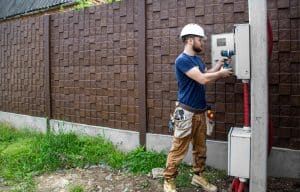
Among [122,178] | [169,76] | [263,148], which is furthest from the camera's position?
[169,76]

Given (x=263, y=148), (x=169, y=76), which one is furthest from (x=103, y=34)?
(x=263, y=148)

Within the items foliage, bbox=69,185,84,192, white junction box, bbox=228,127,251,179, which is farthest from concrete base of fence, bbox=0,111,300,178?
foliage, bbox=69,185,84,192

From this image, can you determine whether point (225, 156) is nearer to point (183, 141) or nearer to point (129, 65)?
point (183, 141)

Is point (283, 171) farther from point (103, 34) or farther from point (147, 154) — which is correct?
point (103, 34)

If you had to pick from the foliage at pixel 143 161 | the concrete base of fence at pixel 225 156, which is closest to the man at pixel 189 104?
the concrete base of fence at pixel 225 156

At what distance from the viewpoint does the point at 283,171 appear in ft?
17.5

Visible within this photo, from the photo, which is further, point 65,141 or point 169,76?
point 65,141

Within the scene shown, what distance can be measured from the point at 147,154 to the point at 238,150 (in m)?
2.27

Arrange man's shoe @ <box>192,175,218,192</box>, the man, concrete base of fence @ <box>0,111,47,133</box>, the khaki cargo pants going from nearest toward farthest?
1. the man
2. the khaki cargo pants
3. man's shoe @ <box>192,175,218,192</box>
4. concrete base of fence @ <box>0,111,47,133</box>

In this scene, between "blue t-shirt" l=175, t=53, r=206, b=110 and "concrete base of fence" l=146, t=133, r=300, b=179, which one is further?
"concrete base of fence" l=146, t=133, r=300, b=179

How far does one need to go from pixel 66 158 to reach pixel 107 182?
134 cm

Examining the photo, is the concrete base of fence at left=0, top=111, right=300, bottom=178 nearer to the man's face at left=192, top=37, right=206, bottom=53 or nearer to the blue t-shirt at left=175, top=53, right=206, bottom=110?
the blue t-shirt at left=175, top=53, right=206, bottom=110

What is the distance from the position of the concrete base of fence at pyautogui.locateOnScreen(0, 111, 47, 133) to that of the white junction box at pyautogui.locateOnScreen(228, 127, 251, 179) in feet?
17.7

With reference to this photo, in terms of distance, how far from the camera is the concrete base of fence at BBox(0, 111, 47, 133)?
9.09m
